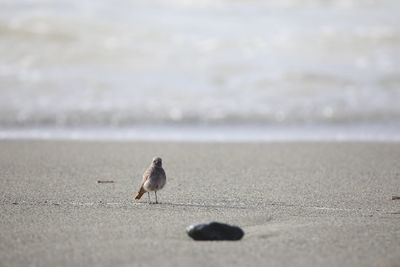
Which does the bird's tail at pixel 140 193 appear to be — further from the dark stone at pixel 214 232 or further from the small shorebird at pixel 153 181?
the dark stone at pixel 214 232

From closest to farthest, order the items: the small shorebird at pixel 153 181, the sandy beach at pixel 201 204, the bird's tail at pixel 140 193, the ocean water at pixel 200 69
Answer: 1. the sandy beach at pixel 201 204
2. the small shorebird at pixel 153 181
3. the bird's tail at pixel 140 193
4. the ocean water at pixel 200 69

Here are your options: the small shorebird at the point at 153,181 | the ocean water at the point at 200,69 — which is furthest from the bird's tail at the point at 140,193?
the ocean water at the point at 200,69

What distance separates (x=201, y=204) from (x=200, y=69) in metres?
9.57

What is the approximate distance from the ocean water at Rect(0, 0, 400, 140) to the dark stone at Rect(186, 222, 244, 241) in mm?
5963

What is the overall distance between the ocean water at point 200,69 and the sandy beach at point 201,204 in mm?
1680

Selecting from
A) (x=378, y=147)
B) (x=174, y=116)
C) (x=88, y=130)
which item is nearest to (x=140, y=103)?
(x=174, y=116)

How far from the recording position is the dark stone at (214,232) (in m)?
5.44

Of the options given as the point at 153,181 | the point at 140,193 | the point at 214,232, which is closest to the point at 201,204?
the point at 153,181

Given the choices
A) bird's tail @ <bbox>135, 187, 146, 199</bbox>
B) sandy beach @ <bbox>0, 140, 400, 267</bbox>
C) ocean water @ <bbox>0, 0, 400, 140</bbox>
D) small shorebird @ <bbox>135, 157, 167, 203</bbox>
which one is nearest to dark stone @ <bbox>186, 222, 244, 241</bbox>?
sandy beach @ <bbox>0, 140, 400, 267</bbox>

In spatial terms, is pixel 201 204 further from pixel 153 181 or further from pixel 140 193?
pixel 140 193

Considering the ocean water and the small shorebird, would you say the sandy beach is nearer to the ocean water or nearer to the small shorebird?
the small shorebird

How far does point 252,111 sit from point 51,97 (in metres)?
3.67

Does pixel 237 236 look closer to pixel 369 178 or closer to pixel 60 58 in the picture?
pixel 369 178

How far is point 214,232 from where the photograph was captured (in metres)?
5.44
